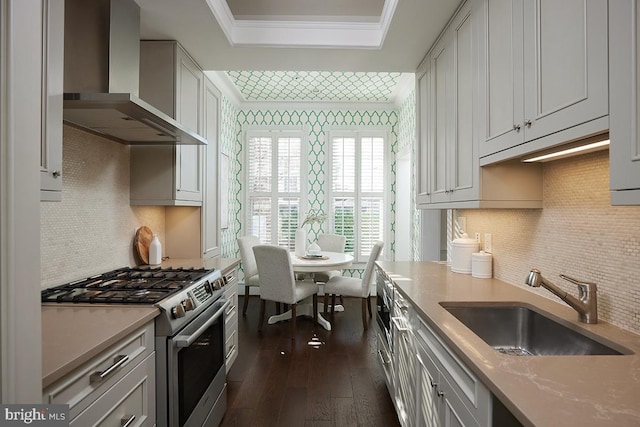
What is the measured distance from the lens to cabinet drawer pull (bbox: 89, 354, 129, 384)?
1.10 m

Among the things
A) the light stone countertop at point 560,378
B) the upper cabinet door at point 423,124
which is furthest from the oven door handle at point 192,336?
the upper cabinet door at point 423,124

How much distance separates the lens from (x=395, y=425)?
2213 millimetres

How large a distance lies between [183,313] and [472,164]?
1.63 metres

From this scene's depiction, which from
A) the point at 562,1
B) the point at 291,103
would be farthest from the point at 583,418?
the point at 291,103

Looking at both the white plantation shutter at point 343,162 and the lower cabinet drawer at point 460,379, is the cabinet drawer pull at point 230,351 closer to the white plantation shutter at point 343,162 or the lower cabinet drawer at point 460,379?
the lower cabinet drawer at point 460,379

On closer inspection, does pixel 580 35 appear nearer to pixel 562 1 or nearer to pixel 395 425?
pixel 562 1

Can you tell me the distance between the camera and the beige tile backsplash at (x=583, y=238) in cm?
123

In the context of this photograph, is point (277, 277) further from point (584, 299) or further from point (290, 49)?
point (584, 299)

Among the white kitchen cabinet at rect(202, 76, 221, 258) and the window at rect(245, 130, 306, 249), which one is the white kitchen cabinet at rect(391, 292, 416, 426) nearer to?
the white kitchen cabinet at rect(202, 76, 221, 258)

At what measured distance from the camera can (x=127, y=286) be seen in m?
1.83

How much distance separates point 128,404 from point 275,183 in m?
4.16

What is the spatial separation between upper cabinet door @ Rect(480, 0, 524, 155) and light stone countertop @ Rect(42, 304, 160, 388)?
168cm

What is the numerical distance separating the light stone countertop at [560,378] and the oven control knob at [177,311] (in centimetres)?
111

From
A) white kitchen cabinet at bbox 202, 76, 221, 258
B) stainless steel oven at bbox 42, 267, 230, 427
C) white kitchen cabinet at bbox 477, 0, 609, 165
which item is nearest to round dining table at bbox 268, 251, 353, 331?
white kitchen cabinet at bbox 202, 76, 221, 258
